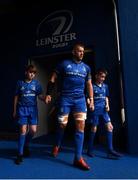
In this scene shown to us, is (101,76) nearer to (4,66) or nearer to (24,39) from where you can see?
(24,39)

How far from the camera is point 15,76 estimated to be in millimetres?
5055


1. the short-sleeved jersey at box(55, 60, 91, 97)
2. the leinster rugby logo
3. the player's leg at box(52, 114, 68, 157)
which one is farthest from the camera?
the leinster rugby logo

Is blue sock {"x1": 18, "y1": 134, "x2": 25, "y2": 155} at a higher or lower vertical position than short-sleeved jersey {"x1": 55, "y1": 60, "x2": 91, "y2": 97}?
lower

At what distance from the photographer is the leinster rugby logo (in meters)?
4.59

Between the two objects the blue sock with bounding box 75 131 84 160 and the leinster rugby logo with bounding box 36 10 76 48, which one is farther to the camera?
the leinster rugby logo with bounding box 36 10 76 48

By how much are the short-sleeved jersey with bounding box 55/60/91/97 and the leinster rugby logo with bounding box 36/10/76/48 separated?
1.55 metres

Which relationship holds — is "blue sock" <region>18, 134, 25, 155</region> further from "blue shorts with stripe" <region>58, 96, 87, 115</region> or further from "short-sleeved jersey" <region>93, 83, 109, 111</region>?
"short-sleeved jersey" <region>93, 83, 109, 111</region>

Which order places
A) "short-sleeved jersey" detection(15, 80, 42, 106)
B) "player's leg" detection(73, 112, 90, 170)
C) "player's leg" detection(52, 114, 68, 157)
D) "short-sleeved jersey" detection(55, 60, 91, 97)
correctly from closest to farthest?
"player's leg" detection(73, 112, 90, 170)
"short-sleeved jersey" detection(55, 60, 91, 97)
"player's leg" detection(52, 114, 68, 157)
"short-sleeved jersey" detection(15, 80, 42, 106)

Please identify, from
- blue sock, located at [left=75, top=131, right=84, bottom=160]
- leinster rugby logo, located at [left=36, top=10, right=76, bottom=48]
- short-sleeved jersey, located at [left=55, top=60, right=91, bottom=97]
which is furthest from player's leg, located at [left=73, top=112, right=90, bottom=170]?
leinster rugby logo, located at [left=36, top=10, right=76, bottom=48]

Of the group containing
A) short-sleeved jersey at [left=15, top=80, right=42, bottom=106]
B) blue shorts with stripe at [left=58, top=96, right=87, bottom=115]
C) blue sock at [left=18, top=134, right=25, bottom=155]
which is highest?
short-sleeved jersey at [left=15, top=80, right=42, bottom=106]

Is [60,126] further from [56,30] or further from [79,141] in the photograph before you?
[56,30]

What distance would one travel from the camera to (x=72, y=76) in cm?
307

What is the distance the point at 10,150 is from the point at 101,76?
6.42 feet

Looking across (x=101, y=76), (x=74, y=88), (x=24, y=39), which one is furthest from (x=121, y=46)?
(x=24, y=39)
